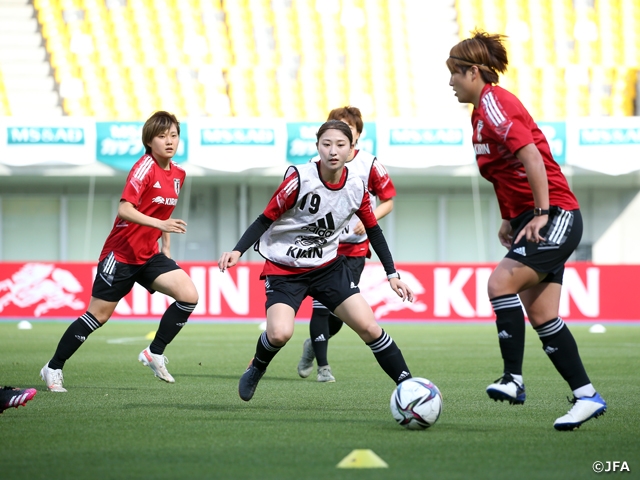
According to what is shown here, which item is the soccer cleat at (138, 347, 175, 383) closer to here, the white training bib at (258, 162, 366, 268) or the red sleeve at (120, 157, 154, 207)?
Answer: the red sleeve at (120, 157, 154, 207)

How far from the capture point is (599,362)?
9.43m

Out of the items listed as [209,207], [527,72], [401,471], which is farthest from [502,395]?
[527,72]

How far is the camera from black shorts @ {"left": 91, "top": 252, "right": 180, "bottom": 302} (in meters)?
7.07

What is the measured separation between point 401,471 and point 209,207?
18031mm

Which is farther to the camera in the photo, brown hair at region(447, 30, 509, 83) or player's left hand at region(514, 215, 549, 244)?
brown hair at region(447, 30, 509, 83)

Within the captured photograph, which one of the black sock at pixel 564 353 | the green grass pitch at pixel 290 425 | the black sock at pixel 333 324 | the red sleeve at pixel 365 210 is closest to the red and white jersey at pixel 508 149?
the black sock at pixel 564 353

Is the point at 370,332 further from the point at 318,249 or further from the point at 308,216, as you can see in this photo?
the point at 308,216

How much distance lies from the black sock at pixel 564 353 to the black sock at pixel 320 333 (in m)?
2.89

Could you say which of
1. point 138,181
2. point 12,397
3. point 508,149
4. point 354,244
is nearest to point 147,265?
point 138,181

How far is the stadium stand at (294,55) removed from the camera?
21.5m

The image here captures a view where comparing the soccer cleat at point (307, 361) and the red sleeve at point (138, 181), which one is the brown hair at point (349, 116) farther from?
the soccer cleat at point (307, 361)

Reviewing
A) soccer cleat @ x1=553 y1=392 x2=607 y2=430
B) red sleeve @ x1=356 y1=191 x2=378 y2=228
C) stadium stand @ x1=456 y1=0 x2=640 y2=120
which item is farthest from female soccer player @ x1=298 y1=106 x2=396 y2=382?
stadium stand @ x1=456 y1=0 x2=640 y2=120

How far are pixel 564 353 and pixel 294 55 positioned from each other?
18.8 metres

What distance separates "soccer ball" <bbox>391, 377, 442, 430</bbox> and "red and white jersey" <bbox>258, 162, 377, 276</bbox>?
1.05 meters
